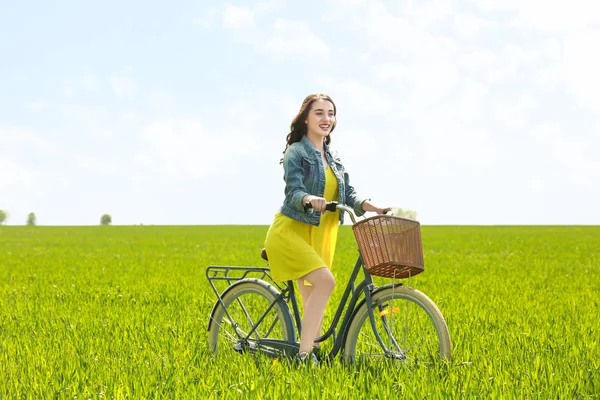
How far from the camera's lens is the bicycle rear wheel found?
5.68 meters

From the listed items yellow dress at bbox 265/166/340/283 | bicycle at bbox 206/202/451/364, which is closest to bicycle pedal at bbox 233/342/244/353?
bicycle at bbox 206/202/451/364

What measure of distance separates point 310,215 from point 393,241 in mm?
932

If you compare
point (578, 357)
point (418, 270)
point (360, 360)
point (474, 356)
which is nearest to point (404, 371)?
point (360, 360)

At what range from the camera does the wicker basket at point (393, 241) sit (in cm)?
443

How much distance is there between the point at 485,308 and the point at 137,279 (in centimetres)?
717

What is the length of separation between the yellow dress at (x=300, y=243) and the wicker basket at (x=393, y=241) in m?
0.69

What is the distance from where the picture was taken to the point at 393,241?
4465 millimetres

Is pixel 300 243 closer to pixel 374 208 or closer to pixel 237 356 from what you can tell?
pixel 374 208

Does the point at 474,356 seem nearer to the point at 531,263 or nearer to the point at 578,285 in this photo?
the point at 578,285

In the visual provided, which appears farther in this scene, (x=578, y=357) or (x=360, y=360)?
(x=578, y=357)

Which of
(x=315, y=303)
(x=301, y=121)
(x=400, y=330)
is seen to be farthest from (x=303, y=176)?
(x=400, y=330)

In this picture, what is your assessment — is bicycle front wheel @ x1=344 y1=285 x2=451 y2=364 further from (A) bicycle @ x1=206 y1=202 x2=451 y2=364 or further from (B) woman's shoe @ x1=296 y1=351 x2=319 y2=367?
(B) woman's shoe @ x1=296 y1=351 x2=319 y2=367

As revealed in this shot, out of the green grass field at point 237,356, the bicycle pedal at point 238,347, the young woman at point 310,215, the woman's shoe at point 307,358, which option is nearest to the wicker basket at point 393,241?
the young woman at point 310,215

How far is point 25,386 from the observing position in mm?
5223
